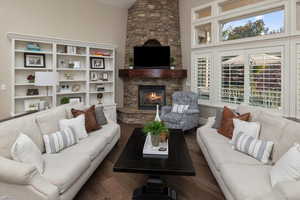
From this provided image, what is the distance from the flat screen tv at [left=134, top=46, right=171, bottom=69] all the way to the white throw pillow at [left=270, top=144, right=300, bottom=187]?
469 cm

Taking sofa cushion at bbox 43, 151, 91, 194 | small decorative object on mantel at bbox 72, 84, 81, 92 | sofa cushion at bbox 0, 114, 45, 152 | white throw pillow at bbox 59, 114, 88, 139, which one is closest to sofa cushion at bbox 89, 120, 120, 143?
white throw pillow at bbox 59, 114, 88, 139

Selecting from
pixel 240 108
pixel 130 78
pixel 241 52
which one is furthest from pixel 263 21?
pixel 130 78

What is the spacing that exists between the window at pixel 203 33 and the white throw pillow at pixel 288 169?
4.53 metres

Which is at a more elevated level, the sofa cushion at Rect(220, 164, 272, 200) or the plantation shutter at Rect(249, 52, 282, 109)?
the plantation shutter at Rect(249, 52, 282, 109)

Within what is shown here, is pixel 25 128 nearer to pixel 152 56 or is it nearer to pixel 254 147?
pixel 254 147

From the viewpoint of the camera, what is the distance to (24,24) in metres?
4.67

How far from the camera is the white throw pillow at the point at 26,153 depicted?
6.18 ft

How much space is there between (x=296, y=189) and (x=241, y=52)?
410cm

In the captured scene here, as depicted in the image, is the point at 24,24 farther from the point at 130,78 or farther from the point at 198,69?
the point at 198,69

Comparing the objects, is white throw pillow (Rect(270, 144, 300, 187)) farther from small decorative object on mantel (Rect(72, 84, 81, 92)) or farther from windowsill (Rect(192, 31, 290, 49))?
small decorative object on mantel (Rect(72, 84, 81, 92))

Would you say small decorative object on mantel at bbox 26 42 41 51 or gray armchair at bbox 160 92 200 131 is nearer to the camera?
small decorative object on mantel at bbox 26 42 41 51

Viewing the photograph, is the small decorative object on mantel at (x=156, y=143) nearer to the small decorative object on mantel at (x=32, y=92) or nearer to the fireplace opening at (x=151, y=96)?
the small decorative object on mantel at (x=32, y=92)

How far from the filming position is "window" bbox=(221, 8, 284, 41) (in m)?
4.25

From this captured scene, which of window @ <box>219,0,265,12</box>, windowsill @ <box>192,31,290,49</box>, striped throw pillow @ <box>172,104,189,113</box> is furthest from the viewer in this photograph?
striped throw pillow @ <box>172,104,189,113</box>
